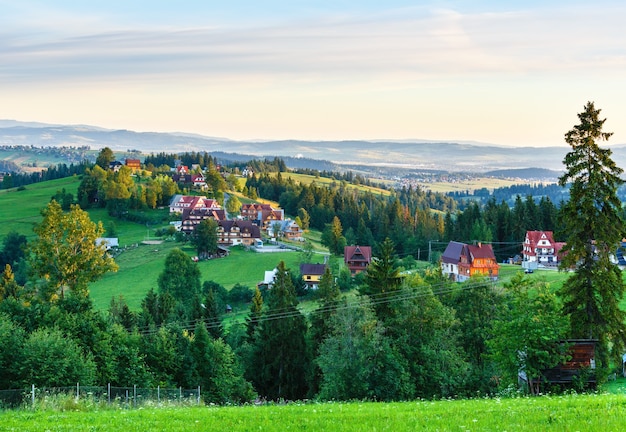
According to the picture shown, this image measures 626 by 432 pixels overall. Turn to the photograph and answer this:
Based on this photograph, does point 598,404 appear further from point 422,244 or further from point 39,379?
point 422,244

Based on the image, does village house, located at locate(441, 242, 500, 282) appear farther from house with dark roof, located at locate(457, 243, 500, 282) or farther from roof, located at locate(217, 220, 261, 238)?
roof, located at locate(217, 220, 261, 238)

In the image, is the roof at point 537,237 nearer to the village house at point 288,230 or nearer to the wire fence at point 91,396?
the village house at point 288,230

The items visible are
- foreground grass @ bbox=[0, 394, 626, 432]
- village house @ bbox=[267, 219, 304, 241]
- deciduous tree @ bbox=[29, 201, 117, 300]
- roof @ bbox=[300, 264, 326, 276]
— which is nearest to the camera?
foreground grass @ bbox=[0, 394, 626, 432]

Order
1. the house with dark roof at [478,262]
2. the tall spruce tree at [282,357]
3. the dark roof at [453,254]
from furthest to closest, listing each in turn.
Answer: the dark roof at [453,254]
the house with dark roof at [478,262]
the tall spruce tree at [282,357]

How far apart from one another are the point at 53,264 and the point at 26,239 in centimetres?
7910

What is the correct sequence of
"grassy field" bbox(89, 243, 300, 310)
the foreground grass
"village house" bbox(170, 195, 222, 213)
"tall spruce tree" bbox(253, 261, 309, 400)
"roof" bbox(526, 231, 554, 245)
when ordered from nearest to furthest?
the foreground grass < "tall spruce tree" bbox(253, 261, 309, 400) < "grassy field" bbox(89, 243, 300, 310) < "roof" bbox(526, 231, 554, 245) < "village house" bbox(170, 195, 222, 213)

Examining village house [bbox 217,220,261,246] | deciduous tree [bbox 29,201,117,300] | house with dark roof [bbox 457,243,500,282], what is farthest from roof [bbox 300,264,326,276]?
deciduous tree [bbox 29,201,117,300]

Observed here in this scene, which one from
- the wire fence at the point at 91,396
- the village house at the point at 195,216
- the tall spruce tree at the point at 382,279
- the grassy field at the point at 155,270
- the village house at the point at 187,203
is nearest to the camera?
the wire fence at the point at 91,396

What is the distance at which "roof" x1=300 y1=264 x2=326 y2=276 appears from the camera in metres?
88.4

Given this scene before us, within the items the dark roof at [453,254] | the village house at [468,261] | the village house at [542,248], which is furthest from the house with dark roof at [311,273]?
the village house at [542,248]

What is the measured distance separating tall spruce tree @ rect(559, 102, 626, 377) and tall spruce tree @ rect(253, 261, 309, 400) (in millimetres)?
22078

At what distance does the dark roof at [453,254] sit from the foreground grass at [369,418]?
73.7 m

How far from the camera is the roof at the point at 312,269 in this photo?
88.4 metres

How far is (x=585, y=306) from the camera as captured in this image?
31.9m
